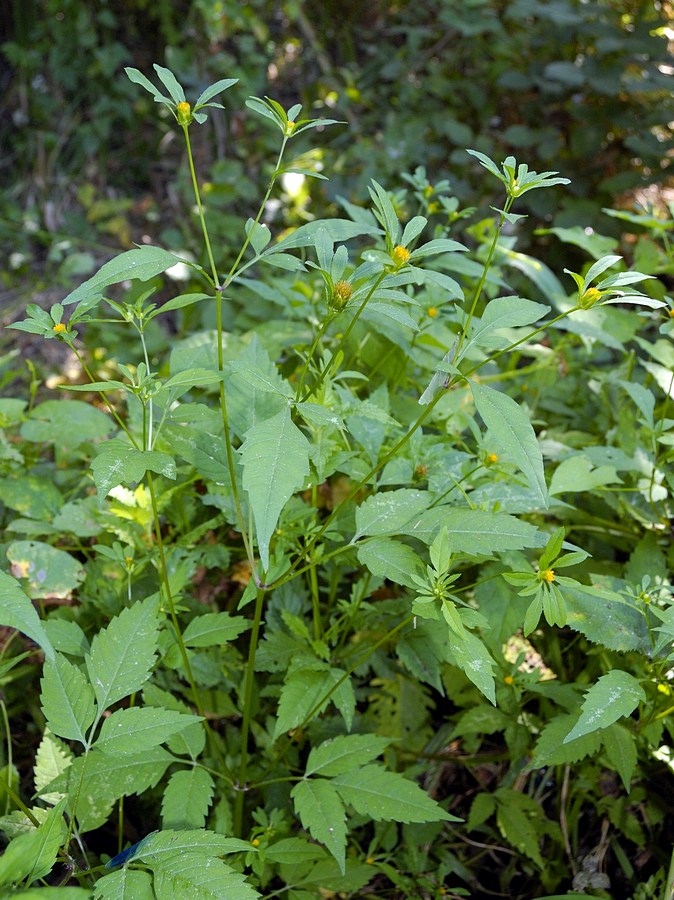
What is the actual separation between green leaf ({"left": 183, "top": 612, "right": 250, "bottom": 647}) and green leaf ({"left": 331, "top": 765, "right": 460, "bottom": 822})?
30 centimetres

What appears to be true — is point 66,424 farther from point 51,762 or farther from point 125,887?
point 125,887

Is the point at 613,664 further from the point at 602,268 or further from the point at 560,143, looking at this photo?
the point at 560,143

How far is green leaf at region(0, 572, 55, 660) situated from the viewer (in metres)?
0.79

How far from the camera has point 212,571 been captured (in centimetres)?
166

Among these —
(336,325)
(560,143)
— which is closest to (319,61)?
(560,143)

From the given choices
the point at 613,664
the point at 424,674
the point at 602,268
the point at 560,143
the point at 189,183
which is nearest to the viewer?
the point at 602,268

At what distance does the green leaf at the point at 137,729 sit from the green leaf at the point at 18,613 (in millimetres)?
275

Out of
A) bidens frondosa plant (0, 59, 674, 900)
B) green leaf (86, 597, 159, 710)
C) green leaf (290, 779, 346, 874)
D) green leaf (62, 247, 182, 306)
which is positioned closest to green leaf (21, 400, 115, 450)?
bidens frondosa plant (0, 59, 674, 900)

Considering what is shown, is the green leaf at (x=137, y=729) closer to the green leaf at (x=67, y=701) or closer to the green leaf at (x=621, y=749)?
the green leaf at (x=67, y=701)

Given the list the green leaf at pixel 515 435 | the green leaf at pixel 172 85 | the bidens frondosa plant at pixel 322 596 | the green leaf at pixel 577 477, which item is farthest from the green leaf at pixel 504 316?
the green leaf at pixel 172 85

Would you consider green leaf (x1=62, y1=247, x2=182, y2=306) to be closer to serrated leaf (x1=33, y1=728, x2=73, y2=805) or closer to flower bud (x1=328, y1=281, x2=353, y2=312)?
flower bud (x1=328, y1=281, x2=353, y2=312)

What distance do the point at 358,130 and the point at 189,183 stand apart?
0.98 metres

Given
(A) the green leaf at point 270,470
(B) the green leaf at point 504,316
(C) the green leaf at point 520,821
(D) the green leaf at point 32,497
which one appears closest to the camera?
(A) the green leaf at point 270,470

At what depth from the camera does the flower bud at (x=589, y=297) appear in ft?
3.10
